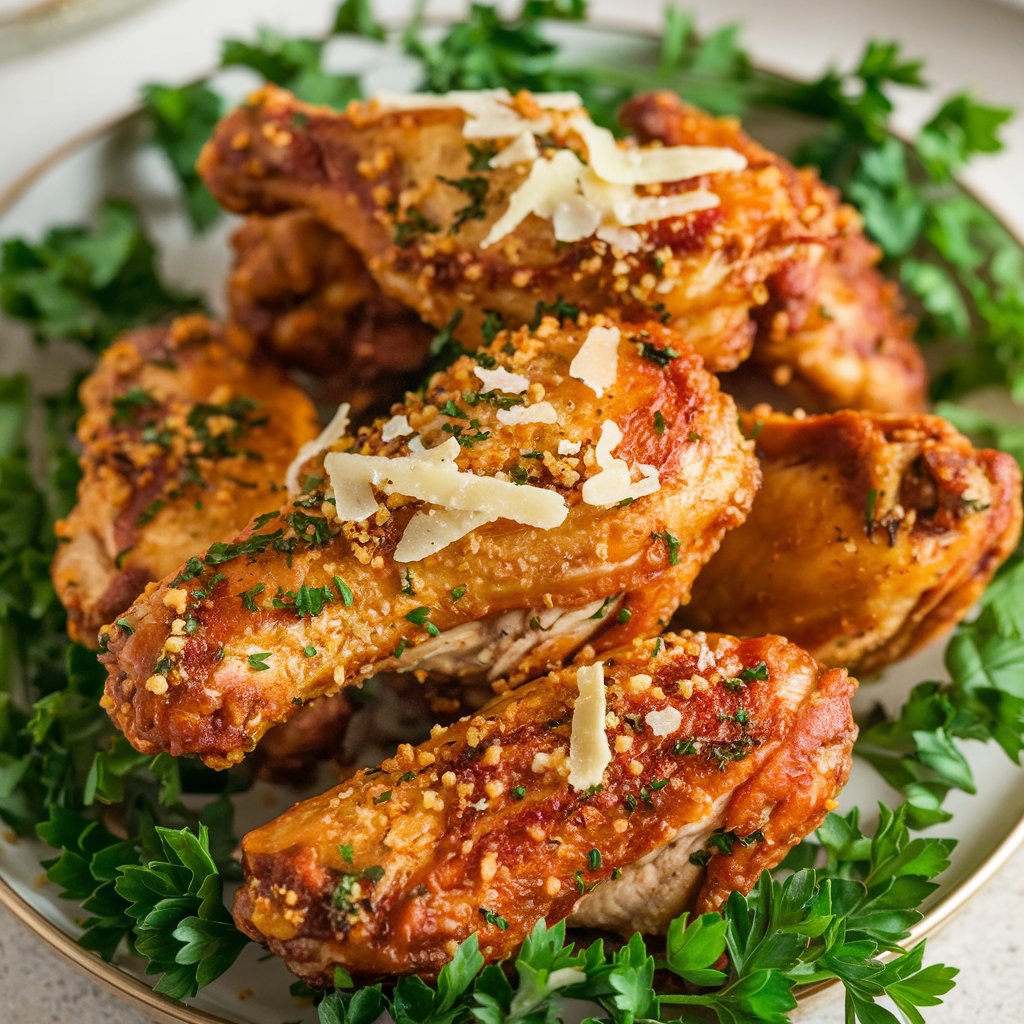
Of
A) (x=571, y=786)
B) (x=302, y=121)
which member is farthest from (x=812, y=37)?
(x=571, y=786)

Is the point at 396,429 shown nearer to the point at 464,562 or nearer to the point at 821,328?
the point at 464,562

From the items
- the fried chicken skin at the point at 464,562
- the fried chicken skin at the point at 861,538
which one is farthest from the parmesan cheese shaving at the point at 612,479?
the fried chicken skin at the point at 861,538

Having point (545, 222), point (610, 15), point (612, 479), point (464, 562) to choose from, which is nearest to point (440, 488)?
point (464, 562)

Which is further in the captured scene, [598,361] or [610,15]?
[610,15]

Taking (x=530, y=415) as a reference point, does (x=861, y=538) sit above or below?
below

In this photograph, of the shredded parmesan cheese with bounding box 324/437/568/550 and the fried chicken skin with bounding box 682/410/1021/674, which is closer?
the shredded parmesan cheese with bounding box 324/437/568/550

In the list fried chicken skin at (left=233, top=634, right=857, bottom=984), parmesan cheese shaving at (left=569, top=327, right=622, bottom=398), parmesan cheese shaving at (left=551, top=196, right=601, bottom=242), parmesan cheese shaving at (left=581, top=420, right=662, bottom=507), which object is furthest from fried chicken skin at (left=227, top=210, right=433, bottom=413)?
fried chicken skin at (left=233, top=634, right=857, bottom=984)

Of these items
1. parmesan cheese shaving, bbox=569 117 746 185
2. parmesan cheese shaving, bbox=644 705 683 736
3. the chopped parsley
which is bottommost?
parmesan cheese shaving, bbox=644 705 683 736

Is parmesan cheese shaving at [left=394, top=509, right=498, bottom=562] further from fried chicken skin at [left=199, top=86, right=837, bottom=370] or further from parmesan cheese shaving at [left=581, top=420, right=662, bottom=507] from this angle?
fried chicken skin at [left=199, top=86, right=837, bottom=370]
